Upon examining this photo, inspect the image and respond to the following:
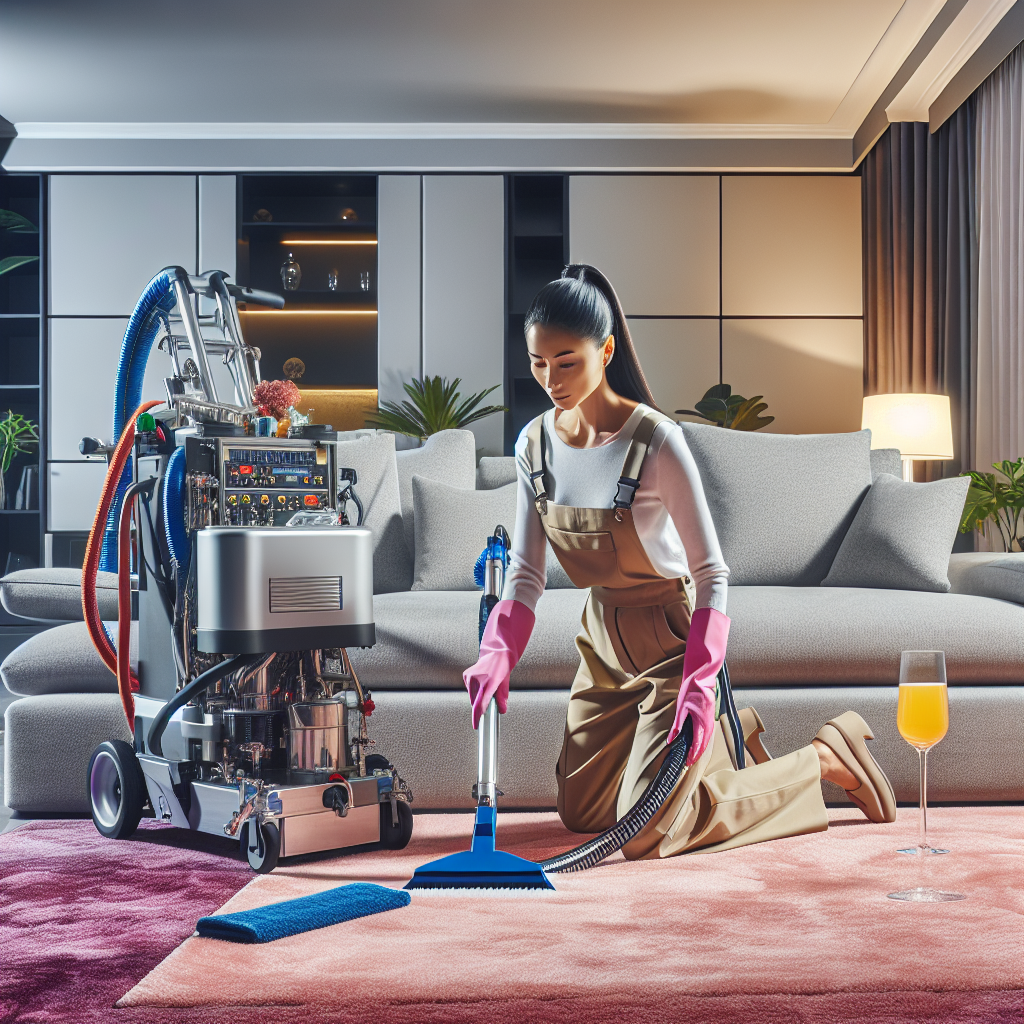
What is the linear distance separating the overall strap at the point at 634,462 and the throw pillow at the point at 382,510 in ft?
3.82

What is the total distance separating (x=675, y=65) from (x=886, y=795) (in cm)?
429

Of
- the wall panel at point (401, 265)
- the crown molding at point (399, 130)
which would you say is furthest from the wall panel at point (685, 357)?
the wall panel at point (401, 265)

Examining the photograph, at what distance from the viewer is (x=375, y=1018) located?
116 cm

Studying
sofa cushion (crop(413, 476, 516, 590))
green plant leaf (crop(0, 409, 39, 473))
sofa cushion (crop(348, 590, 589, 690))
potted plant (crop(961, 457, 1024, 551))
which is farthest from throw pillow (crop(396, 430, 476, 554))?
green plant leaf (crop(0, 409, 39, 473))

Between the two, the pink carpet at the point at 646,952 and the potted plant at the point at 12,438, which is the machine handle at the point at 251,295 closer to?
the pink carpet at the point at 646,952

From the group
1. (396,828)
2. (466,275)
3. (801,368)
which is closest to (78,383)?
(466,275)

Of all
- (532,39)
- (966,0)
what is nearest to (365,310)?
(532,39)

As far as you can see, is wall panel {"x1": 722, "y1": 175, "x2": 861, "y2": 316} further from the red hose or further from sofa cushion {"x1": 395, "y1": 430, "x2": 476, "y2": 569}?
the red hose

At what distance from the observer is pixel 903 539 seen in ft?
8.95

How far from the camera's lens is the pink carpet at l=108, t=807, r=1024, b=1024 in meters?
1.19

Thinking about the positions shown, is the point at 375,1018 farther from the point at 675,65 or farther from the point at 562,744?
the point at 675,65

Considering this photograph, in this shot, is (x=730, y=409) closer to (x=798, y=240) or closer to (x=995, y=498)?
(x=798, y=240)

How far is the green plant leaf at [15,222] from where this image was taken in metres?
5.89

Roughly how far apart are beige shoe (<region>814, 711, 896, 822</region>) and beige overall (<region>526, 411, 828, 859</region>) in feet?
0.29
